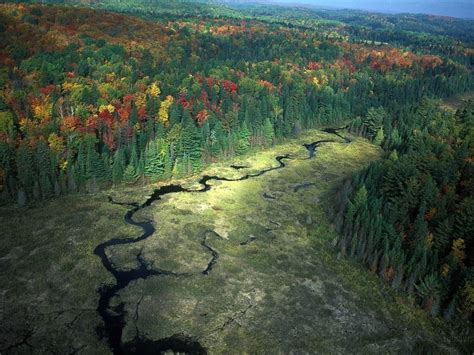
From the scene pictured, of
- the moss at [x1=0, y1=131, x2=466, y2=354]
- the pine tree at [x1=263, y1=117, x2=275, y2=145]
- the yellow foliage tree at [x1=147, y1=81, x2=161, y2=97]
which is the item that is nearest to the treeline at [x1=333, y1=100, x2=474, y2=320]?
the moss at [x1=0, y1=131, x2=466, y2=354]

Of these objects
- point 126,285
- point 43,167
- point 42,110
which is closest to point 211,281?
point 126,285

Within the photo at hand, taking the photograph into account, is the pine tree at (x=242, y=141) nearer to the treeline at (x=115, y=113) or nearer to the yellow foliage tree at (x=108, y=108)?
the treeline at (x=115, y=113)

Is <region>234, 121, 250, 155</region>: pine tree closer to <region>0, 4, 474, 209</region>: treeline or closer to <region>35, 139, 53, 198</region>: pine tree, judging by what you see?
<region>0, 4, 474, 209</region>: treeline

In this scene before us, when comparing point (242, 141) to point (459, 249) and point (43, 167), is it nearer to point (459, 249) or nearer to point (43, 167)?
point (43, 167)

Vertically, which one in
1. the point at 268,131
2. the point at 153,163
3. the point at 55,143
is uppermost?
the point at 55,143

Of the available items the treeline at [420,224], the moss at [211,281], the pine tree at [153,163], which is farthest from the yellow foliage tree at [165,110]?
the treeline at [420,224]
